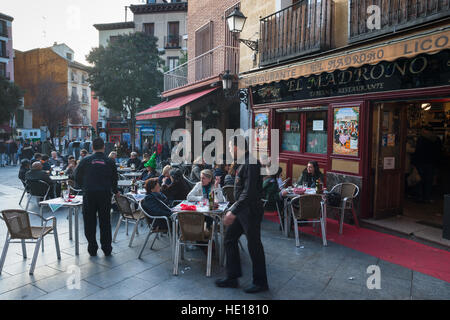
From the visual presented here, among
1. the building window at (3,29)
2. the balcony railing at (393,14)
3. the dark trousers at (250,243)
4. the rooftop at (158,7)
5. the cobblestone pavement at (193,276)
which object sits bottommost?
the cobblestone pavement at (193,276)

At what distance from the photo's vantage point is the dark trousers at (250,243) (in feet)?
12.4

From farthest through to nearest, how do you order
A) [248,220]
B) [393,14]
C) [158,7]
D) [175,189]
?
[158,7] < [175,189] < [393,14] < [248,220]

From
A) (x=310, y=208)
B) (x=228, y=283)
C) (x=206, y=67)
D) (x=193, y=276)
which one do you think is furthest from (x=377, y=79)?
(x=206, y=67)

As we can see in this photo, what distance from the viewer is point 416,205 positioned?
797 centimetres

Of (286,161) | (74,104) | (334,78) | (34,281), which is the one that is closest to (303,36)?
(334,78)

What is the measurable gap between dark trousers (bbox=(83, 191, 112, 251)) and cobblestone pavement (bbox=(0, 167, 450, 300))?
0.27 metres

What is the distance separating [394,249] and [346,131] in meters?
2.62

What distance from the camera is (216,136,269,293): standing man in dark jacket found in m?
3.79

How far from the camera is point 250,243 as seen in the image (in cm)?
381

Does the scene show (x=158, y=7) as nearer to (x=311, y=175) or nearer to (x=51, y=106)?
(x=51, y=106)

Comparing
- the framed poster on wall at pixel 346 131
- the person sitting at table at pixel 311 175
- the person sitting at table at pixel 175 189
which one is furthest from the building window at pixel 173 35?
the person sitting at table at pixel 175 189

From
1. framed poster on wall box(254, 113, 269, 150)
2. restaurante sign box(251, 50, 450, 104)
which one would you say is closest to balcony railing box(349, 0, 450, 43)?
restaurante sign box(251, 50, 450, 104)

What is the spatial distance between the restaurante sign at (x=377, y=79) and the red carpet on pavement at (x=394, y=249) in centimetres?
277

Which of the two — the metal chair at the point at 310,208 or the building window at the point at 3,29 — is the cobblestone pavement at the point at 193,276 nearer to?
the metal chair at the point at 310,208
